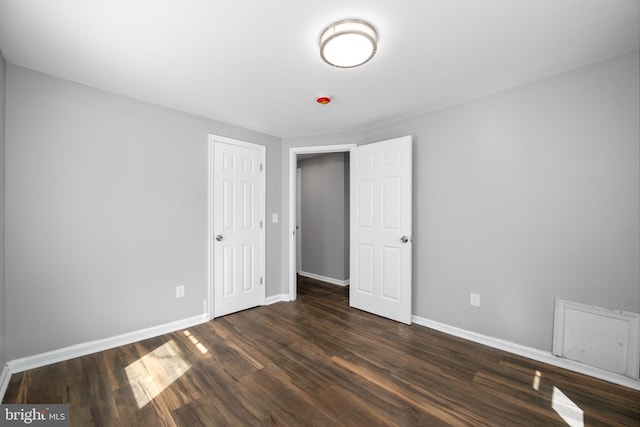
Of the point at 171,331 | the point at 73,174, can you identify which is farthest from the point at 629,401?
the point at 73,174

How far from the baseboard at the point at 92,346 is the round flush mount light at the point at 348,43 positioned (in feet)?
9.31

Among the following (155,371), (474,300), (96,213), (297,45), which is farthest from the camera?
(474,300)

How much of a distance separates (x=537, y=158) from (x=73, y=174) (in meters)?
3.85

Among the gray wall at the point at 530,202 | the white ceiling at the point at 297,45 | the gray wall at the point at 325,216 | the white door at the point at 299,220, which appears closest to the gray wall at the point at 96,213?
the white ceiling at the point at 297,45

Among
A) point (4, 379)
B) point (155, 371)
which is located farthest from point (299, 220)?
point (4, 379)

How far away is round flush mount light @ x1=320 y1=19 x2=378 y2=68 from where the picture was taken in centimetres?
152

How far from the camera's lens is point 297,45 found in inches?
67.7

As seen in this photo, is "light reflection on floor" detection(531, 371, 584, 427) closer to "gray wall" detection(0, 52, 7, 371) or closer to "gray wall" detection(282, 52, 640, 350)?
"gray wall" detection(282, 52, 640, 350)

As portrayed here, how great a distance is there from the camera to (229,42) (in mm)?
1697

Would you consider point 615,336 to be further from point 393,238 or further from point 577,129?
point 393,238

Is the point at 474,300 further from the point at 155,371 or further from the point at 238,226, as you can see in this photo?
the point at 155,371

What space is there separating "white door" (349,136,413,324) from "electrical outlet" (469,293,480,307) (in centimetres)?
58

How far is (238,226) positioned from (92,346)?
5.55ft

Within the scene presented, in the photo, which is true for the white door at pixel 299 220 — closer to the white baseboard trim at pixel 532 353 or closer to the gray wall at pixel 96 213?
the gray wall at pixel 96 213
